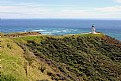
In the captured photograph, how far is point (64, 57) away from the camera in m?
41.5

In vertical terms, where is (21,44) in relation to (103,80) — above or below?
above

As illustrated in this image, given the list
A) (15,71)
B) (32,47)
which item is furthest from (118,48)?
(15,71)

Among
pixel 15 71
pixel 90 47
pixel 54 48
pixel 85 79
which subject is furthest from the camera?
pixel 90 47

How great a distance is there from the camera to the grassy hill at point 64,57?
32953 millimetres

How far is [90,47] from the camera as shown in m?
47.1

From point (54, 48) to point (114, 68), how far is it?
321 inches

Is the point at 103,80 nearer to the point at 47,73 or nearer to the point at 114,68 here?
the point at 114,68

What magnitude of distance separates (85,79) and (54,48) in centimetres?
786

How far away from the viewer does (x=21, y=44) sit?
40.0 metres

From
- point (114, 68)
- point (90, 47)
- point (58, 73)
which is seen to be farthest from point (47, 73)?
point (90, 47)

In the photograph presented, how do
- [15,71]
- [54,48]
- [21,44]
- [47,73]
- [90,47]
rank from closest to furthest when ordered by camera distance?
[15,71] → [47,73] → [21,44] → [54,48] → [90,47]

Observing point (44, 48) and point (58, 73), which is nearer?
point (58, 73)

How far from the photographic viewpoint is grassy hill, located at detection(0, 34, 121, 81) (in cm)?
3295

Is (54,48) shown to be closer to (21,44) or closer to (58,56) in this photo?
(58,56)
